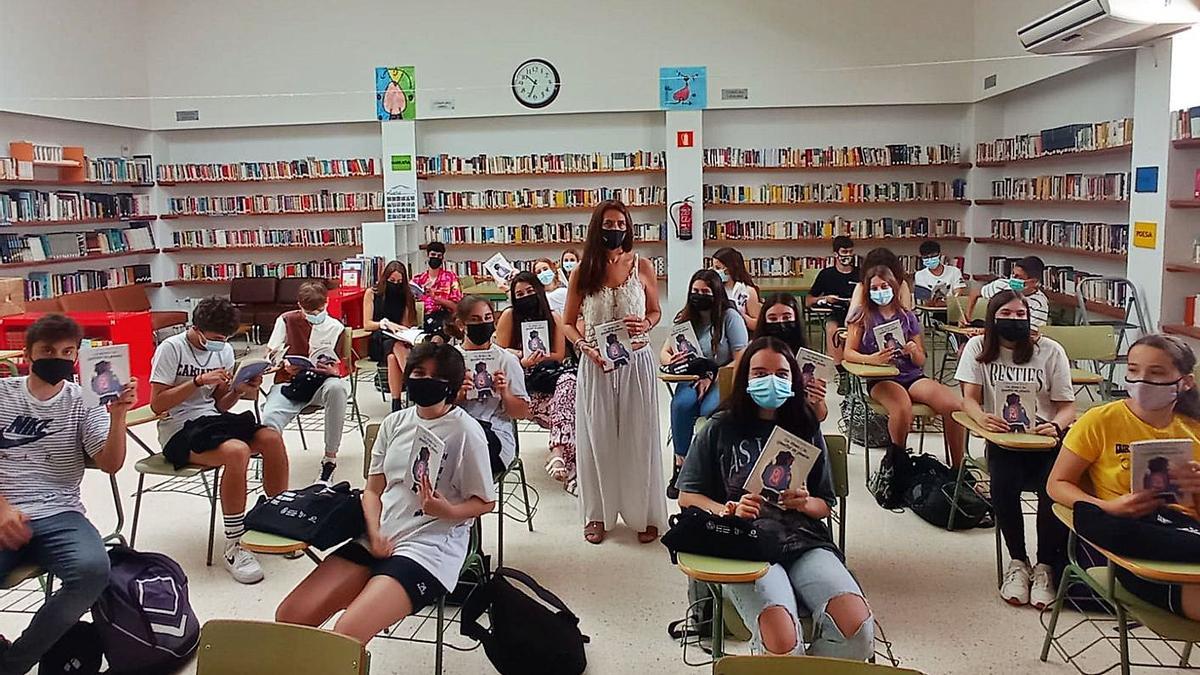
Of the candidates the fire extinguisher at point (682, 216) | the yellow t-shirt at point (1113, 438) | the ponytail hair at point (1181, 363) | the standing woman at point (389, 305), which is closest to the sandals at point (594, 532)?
the yellow t-shirt at point (1113, 438)

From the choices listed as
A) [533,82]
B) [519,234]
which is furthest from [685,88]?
[519,234]

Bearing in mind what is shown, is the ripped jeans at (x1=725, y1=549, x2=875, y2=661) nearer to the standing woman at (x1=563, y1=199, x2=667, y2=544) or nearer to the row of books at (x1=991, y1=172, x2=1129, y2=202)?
the standing woman at (x1=563, y1=199, x2=667, y2=544)

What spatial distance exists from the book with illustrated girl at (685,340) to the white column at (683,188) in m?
6.51

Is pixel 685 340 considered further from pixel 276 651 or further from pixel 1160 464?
pixel 276 651

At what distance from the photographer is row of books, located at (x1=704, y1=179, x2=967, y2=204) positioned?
35.7ft

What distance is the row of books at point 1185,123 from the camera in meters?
6.26

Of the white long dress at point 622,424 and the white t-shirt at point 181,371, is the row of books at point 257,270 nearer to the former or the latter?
the white t-shirt at point 181,371

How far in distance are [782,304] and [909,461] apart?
135 centimetres

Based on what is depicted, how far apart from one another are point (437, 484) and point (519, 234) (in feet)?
28.3

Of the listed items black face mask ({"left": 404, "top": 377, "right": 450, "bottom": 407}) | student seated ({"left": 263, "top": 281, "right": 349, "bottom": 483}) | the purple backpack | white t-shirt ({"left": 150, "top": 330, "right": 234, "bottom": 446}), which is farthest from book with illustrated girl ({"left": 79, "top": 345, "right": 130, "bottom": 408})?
student seated ({"left": 263, "top": 281, "right": 349, "bottom": 483})

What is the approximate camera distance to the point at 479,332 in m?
4.23

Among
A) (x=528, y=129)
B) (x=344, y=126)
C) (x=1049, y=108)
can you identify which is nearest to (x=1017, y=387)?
(x=1049, y=108)

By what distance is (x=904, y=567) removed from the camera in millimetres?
3984

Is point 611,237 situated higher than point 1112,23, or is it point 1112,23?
point 1112,23
